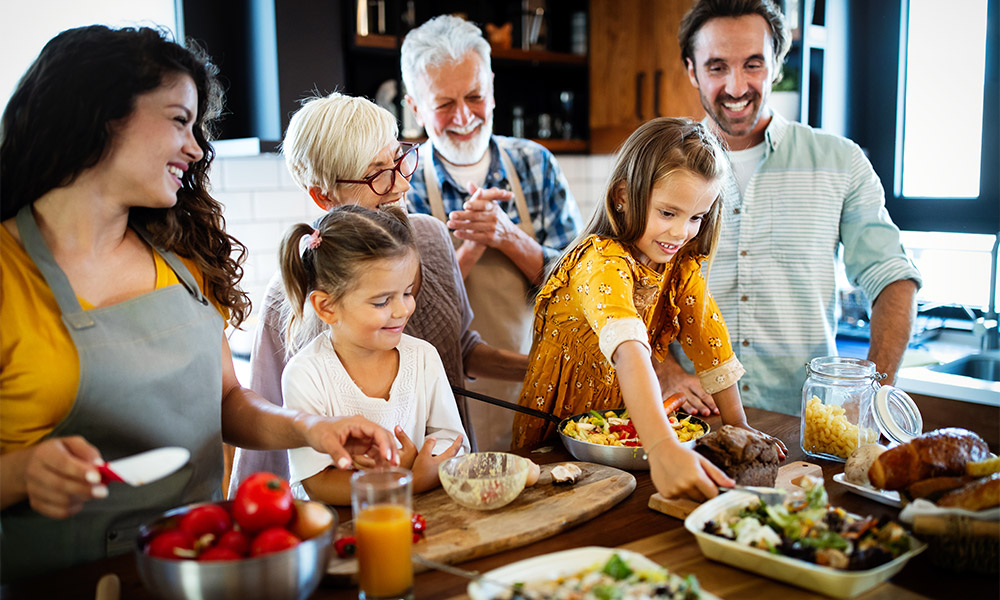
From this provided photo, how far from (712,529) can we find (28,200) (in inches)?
46.0

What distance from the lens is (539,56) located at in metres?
4.21

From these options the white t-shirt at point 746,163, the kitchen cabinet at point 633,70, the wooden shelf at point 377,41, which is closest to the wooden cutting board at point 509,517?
the white t-shirt at point 746,163

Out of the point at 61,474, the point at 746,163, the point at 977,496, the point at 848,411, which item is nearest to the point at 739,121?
the point at 746,163

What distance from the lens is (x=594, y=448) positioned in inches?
61.2

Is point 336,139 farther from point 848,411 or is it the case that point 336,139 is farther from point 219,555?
point 848,411

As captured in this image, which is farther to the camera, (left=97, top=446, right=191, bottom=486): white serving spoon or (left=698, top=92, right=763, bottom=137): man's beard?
(left=698, top=92, right=763, bottom=137): man's beard

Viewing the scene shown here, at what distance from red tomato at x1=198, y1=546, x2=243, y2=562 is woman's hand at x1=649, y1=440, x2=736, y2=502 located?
→ 67 cm

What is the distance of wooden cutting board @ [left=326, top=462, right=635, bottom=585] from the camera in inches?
46.4

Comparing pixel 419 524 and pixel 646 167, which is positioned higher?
pixel 646 167

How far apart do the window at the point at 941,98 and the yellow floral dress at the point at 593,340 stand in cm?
214

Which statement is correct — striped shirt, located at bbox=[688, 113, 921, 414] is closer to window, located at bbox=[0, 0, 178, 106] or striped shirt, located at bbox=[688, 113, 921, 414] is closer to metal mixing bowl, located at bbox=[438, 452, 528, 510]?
metal mixing bowl, located at bbox=[438, 452, 528, 510]

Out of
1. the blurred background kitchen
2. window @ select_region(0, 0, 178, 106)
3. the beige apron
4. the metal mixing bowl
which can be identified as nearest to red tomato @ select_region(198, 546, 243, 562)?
the metal mixing bowl

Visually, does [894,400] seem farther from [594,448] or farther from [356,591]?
[356,591]

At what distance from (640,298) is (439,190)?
109 centimetres
